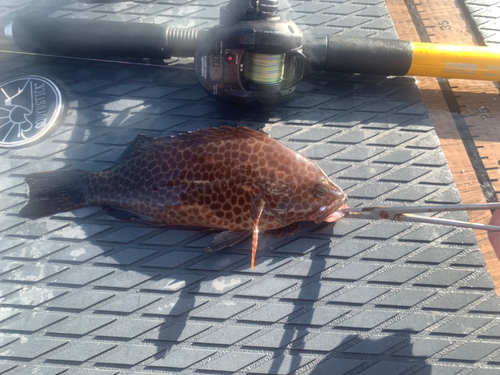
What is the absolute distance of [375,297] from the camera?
2852 mm

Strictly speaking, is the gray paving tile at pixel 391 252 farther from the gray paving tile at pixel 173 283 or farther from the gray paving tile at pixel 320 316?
the gray paving tile at pixel 173 283

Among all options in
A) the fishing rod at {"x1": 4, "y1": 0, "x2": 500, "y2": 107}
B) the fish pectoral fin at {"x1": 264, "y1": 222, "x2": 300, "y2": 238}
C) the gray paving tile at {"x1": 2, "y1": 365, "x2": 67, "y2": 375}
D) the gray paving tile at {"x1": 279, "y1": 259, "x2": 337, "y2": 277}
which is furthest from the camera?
the fishing rod at {"x1": 4, "y1": 0, "x2": 500, "y2": 107}

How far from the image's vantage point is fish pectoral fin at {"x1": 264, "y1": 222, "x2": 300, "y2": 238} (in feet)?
9.96

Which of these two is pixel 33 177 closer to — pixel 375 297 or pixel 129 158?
pixel 129 158

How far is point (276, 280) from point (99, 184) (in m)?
1.80

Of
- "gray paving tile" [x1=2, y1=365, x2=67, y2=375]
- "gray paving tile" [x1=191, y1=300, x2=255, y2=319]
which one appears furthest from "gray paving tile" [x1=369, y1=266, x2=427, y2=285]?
"gray paving tile" [x1=2, y1=365, x2=67, y2=375]

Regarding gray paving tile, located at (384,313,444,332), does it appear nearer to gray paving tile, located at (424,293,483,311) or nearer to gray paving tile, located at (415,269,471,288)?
gray paving tile, located at (424,293,483,311)

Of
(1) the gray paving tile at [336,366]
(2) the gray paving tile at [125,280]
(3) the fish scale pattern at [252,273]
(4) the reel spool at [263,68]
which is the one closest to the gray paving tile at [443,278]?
(3) the fish scale pattern at [252,273]

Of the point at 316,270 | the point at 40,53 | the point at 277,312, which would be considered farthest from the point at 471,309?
the point at 40,53

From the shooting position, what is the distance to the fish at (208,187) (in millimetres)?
2871

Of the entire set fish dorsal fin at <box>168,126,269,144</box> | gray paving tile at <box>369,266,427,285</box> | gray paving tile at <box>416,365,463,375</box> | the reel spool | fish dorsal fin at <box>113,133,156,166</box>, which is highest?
the reel spool

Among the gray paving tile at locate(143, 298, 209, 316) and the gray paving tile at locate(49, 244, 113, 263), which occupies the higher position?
the gray paving tile at locate(49, 244, 113, 263)

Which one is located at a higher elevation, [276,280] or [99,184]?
[99,184]

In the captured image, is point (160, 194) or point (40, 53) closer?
point (160, 194)
